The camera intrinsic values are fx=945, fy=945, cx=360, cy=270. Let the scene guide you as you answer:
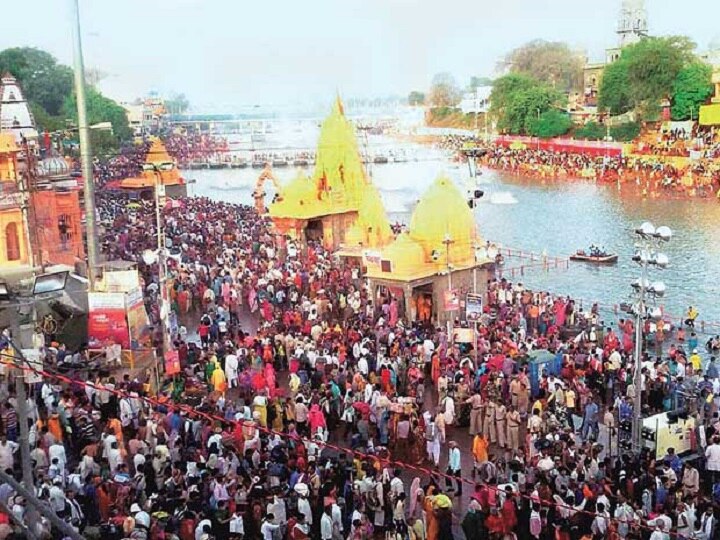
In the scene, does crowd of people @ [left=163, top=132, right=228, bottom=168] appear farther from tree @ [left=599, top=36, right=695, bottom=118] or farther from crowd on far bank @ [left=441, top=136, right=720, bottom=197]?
tree @ [left=599, top=36, right=695, bottom=118]

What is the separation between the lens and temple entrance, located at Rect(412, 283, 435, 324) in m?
17.1

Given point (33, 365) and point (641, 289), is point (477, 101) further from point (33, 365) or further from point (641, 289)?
point (33, 365)

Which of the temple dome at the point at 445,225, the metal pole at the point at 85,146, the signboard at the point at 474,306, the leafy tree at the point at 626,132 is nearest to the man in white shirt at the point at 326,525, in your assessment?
the signboard at the point at 474,306

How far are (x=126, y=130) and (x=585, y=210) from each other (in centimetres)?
2949

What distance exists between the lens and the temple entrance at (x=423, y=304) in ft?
56.0

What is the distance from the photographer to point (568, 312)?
1630cm

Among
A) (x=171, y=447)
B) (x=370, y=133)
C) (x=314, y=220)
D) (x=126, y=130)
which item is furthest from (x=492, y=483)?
(x=370, y=133)

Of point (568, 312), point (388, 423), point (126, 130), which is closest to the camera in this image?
point (388, 423)

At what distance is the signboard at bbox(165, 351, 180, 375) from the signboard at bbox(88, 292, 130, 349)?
112 centimetres

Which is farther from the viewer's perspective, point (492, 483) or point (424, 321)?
point (424, 321)

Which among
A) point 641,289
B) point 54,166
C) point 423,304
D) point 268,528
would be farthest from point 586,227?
point 268,528

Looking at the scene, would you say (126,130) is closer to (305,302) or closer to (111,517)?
(305,302)

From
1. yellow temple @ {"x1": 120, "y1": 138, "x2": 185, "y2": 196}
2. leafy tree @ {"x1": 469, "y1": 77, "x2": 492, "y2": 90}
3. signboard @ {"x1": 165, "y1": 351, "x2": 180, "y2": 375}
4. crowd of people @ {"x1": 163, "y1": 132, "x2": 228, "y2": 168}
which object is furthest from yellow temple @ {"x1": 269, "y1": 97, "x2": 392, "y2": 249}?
leafy tree @ {"x1": 469, "y1": 77, "x2": 492, "y2": 90}

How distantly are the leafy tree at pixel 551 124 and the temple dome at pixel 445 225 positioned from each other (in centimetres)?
4159
